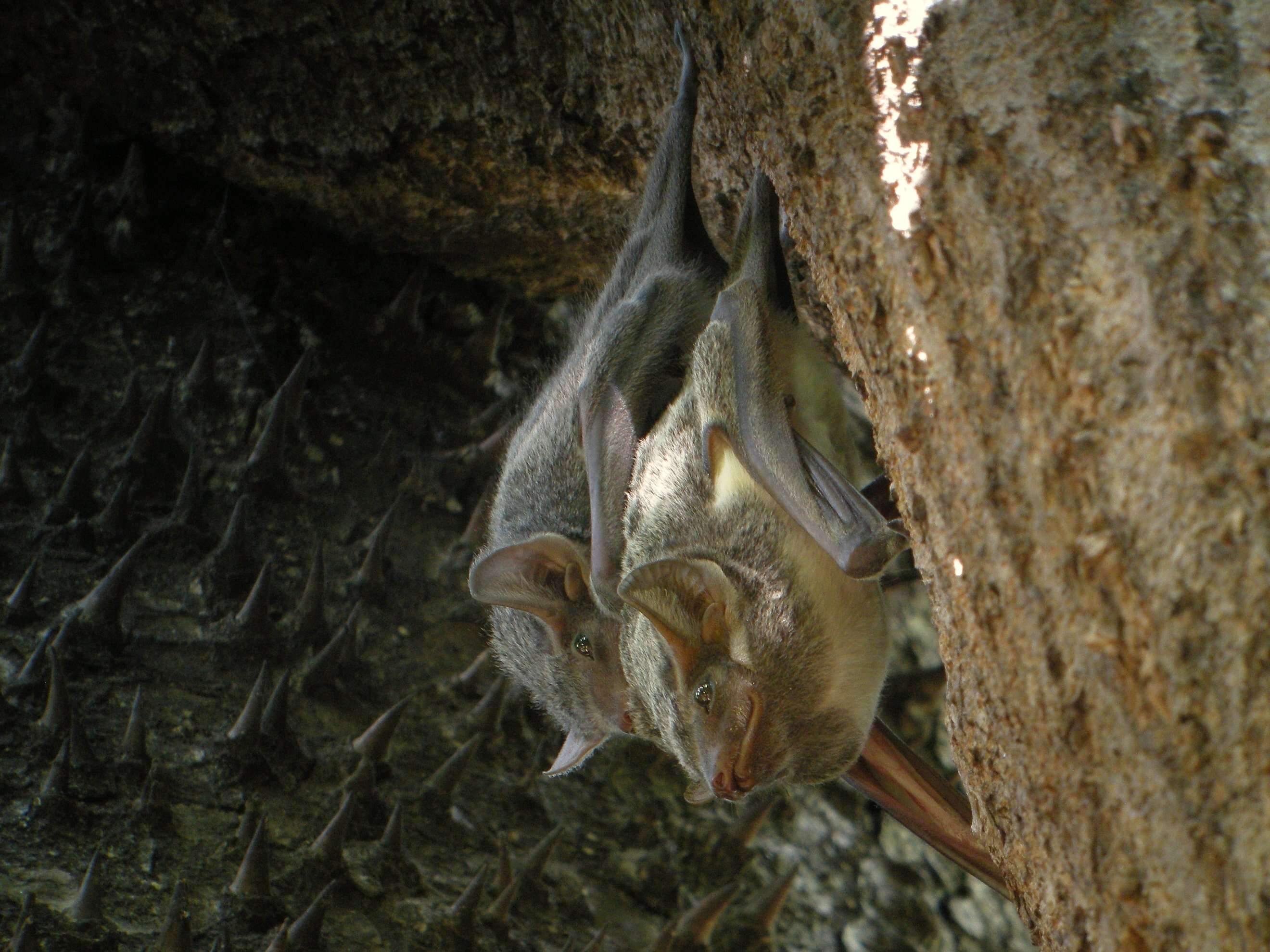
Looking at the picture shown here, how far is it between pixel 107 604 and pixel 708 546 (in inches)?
74.9

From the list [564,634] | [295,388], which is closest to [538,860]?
[564,634]

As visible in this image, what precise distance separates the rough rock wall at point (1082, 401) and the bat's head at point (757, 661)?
63 cm

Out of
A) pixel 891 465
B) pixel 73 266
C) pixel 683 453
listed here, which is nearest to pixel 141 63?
pixel 73 266

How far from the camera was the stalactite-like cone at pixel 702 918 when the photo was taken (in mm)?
3432

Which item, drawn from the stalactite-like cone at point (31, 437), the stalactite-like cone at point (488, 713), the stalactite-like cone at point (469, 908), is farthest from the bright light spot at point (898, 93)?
the stalactite-like cone at point (31, 437)

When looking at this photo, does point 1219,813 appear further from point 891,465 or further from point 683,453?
point 683,453

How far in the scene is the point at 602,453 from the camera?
10.0ft

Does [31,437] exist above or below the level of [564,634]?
below

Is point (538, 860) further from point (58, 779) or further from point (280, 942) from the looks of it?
point (58, 779)

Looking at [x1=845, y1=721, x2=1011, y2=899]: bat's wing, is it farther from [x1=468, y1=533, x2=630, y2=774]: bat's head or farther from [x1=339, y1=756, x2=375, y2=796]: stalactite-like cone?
[x1=339, y1=756, x2=375, y2=796]: stalactite-like cone

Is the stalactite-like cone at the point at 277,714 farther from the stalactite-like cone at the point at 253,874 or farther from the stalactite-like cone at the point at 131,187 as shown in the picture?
the stalactite-like cone at the point at 131,187

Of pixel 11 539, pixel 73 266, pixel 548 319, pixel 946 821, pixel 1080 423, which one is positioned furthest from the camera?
pixel 548 319

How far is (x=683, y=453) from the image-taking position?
2842mm

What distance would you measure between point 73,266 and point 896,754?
136 inches
